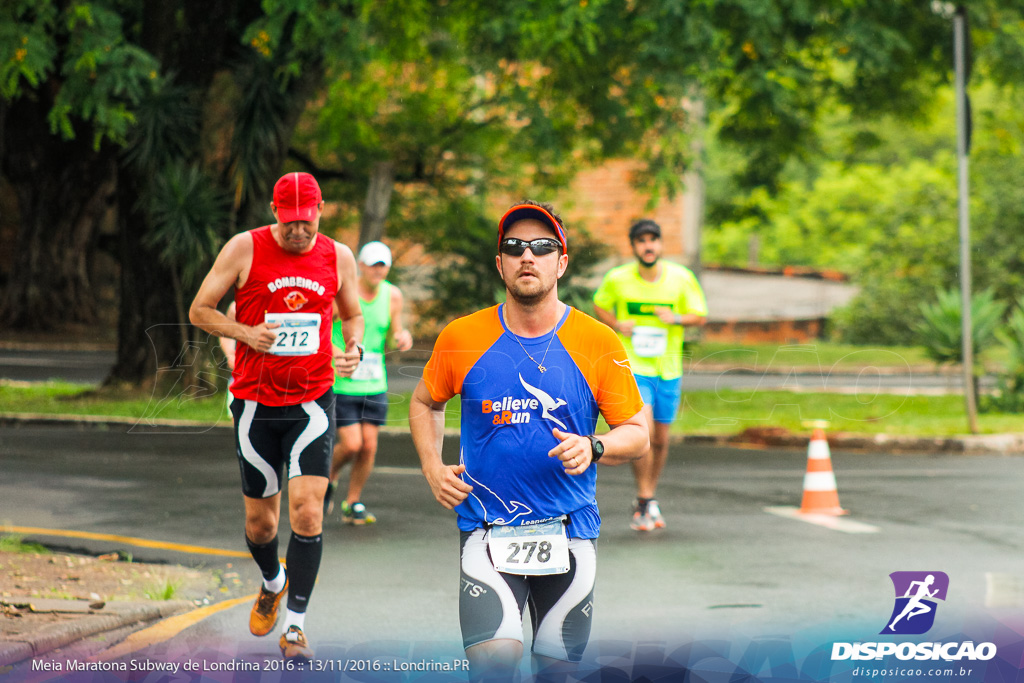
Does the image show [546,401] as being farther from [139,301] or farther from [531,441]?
[139,301]

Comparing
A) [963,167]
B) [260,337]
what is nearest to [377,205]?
[963,167]

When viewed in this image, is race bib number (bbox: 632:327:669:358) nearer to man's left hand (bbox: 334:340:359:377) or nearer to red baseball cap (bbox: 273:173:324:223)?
man's left hand (bbox: 334:340:359:377)

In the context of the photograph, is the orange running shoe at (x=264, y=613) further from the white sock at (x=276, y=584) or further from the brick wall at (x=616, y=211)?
the brick wall at (x=616, y=211)

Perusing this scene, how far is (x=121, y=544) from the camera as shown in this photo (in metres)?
8.01

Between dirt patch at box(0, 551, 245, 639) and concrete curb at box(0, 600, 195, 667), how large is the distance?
9 cm

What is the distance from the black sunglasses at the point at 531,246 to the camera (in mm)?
3734

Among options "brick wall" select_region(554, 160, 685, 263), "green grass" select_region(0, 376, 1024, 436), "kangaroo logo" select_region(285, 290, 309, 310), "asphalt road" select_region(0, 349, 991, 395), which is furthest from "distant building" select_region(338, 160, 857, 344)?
"kangaroo logo" select_region(285, 290, 309, 310)

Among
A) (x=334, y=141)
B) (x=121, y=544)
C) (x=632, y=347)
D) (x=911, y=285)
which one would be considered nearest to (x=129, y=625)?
(x=121, y=544)

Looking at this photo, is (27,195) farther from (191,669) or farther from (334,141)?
(191,669)

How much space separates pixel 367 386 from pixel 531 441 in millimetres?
5079

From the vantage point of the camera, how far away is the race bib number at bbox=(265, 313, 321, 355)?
18.2ft

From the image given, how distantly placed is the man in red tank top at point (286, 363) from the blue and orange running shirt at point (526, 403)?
1.81 meters

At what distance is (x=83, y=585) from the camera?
6586 millimetres

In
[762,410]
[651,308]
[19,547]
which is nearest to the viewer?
[19,547]
